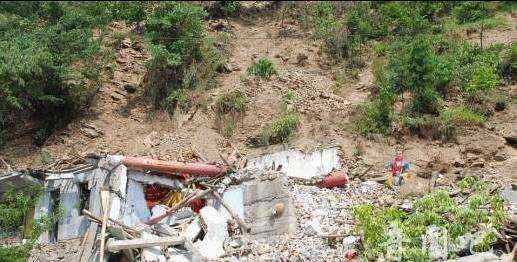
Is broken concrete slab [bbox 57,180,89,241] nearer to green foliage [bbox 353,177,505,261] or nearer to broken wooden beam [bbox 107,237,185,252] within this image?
broken wooden beam [bbox 107,237,185,252]

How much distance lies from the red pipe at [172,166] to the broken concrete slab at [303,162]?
3.19ft

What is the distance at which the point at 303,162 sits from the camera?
1363 cm

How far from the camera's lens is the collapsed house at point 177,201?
11.1 metres

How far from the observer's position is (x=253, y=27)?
65.6 ft

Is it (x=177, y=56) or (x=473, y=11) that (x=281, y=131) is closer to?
(x=177, y=56)

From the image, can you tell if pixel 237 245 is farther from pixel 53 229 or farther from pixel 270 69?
pixel 270 69

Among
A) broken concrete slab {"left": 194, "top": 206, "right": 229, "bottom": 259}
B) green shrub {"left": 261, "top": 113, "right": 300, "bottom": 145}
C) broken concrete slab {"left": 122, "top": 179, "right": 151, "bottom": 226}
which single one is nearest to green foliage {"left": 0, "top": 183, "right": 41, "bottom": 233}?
broken concrete slab {"left": 122, "top": 179, "right": 151, "bottom": 226}

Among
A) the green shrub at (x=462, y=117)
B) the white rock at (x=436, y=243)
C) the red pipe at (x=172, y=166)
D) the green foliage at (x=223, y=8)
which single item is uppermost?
the green foliage at (x=223, y=8)

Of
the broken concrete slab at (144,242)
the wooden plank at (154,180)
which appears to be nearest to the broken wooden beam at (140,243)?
the broken concrete slab at (144,242)

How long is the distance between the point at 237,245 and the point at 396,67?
291 inches

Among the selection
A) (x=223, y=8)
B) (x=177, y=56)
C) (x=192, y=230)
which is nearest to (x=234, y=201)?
(x=192, y=230)

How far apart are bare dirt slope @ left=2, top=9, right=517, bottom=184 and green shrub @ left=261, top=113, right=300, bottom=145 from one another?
0.73 ft

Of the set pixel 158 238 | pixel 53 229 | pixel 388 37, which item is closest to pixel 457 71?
pixel 388 37

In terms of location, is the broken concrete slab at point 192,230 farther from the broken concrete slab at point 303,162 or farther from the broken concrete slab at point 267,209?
the broken concrete slab at point 303,162
